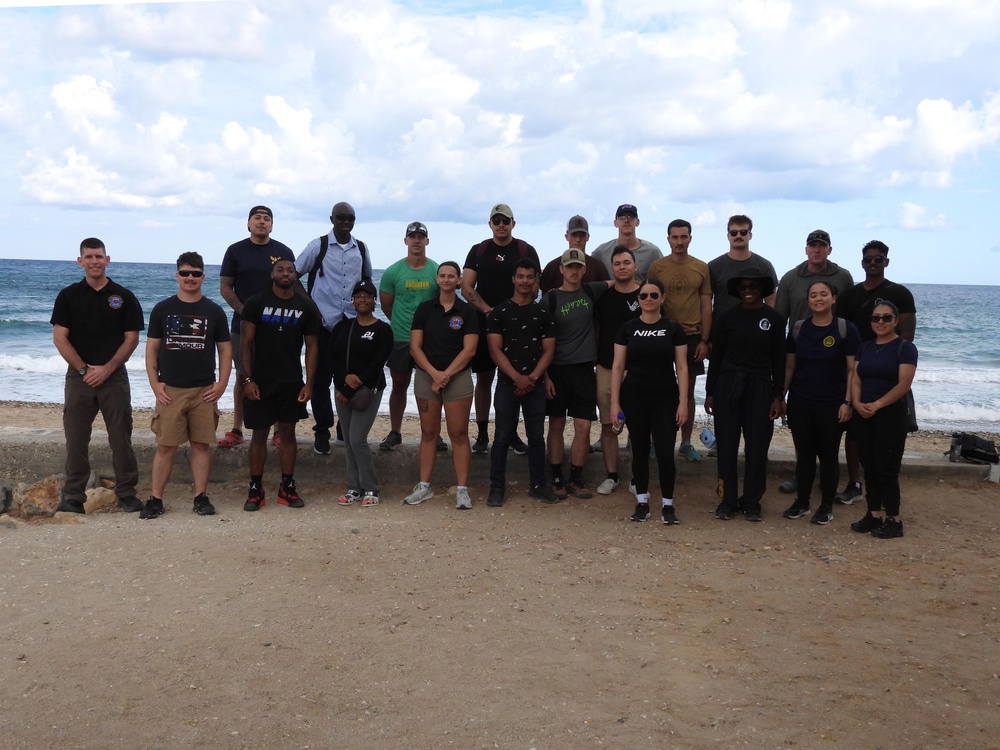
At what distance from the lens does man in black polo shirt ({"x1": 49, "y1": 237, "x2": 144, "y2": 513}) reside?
6.32 m

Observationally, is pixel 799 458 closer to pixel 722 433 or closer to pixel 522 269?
pixel 722 433

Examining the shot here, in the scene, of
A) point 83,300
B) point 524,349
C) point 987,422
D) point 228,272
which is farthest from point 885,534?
point 987,422

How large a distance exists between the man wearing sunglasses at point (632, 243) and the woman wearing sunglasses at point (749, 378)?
1078 mm

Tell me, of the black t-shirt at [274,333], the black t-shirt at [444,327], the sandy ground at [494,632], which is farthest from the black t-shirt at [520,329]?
the black t-shirt at [274,333]

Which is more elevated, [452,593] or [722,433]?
[722,433]

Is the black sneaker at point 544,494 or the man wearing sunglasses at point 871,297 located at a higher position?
the man wearing sunglasses at point 871,297

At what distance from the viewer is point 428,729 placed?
3.56 meters

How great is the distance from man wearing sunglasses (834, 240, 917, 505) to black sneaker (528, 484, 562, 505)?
2133 mm

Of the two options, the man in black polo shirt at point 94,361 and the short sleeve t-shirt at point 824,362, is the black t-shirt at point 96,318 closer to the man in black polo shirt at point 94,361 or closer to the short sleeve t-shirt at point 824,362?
the man in black polo shirt at point 94,361

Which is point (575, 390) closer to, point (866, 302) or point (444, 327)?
point (444, 327)

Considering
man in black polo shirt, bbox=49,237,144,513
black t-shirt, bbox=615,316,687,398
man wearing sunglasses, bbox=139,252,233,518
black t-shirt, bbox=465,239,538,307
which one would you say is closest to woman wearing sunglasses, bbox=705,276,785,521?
black t-shirt, bbox=615,316,687,398

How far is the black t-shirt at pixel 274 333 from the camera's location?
6.52m

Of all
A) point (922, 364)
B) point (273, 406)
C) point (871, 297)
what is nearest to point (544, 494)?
point (273, 406)

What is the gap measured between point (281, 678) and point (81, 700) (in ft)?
2.57
